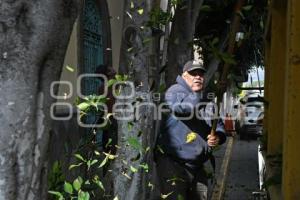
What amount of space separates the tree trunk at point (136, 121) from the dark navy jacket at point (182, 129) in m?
0.59

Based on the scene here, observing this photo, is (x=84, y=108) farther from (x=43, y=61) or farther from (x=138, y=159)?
(x=43, y=61)

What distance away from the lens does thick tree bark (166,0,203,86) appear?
20.7ft

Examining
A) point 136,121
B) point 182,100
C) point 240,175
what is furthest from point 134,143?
point 240,175

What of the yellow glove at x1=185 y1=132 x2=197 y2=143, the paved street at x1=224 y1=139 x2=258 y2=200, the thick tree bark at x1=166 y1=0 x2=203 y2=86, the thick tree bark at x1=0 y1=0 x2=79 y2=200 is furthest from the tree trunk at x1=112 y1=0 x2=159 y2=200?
the paved street at x1=224 y1=139 x2=258 y2=200

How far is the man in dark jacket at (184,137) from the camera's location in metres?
4.36

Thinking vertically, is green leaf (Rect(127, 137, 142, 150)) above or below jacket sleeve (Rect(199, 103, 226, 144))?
below

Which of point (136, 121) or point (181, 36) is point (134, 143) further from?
point (181, 36)

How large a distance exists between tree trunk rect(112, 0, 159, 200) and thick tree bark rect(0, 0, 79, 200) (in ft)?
5.79

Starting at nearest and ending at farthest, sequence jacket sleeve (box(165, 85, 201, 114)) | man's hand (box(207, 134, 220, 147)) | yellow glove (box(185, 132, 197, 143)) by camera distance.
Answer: jacket sleeve (box(165, 85, 201, 114)) → yellow glove (box(185, 132, 197, 143)) → man's hand (box(207, 134, 220, 147))

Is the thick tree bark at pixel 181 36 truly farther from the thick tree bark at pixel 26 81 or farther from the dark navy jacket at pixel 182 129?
the thick tree bark at pixel 26 81

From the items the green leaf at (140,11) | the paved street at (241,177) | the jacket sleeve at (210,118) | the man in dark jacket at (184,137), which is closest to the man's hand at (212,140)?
the man in dark jacket at (184,137)

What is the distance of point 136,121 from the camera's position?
371 centimetres

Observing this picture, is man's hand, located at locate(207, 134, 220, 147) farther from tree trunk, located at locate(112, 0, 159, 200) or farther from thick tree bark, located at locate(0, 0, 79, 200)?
thick tree bark, located at locate(0, 0, 79, 200)

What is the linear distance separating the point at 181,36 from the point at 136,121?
9.70ft
